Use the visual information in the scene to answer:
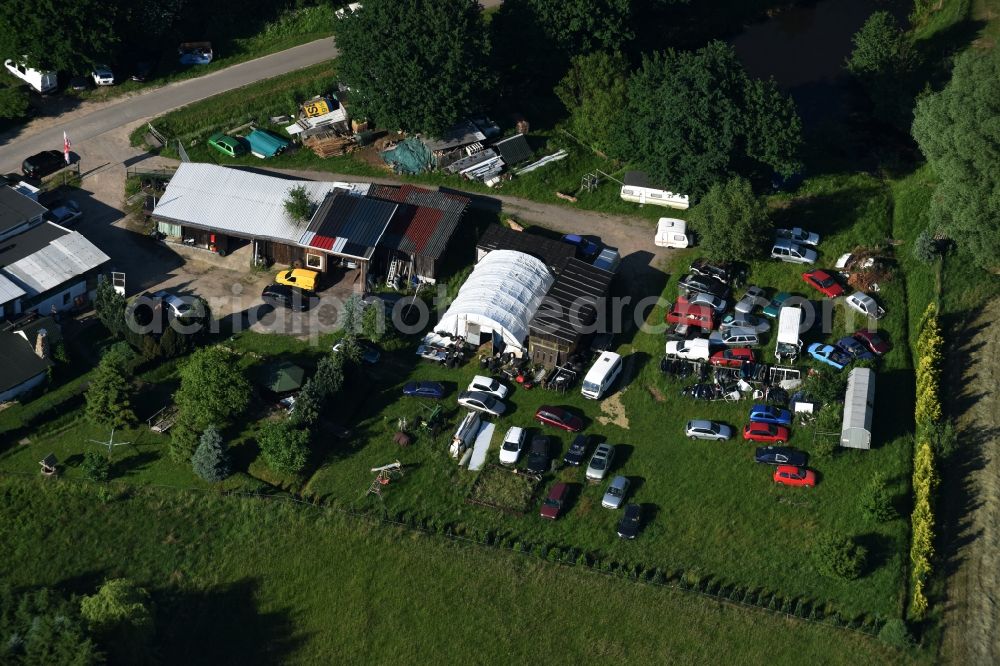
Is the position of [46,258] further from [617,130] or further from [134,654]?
[617,130]

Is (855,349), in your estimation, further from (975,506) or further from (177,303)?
(177,303)

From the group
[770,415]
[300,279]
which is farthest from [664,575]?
[300,279]

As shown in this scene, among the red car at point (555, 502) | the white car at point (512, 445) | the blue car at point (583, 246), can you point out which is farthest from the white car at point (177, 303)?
the red car at point (555, 502)

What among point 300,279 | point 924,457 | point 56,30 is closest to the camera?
point 924,457

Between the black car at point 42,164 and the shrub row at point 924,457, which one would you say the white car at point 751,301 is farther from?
the black car at point 42,164

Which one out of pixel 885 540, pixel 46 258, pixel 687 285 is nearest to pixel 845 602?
pixel 885 540

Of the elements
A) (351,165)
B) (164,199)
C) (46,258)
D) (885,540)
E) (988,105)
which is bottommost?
(885,540)
